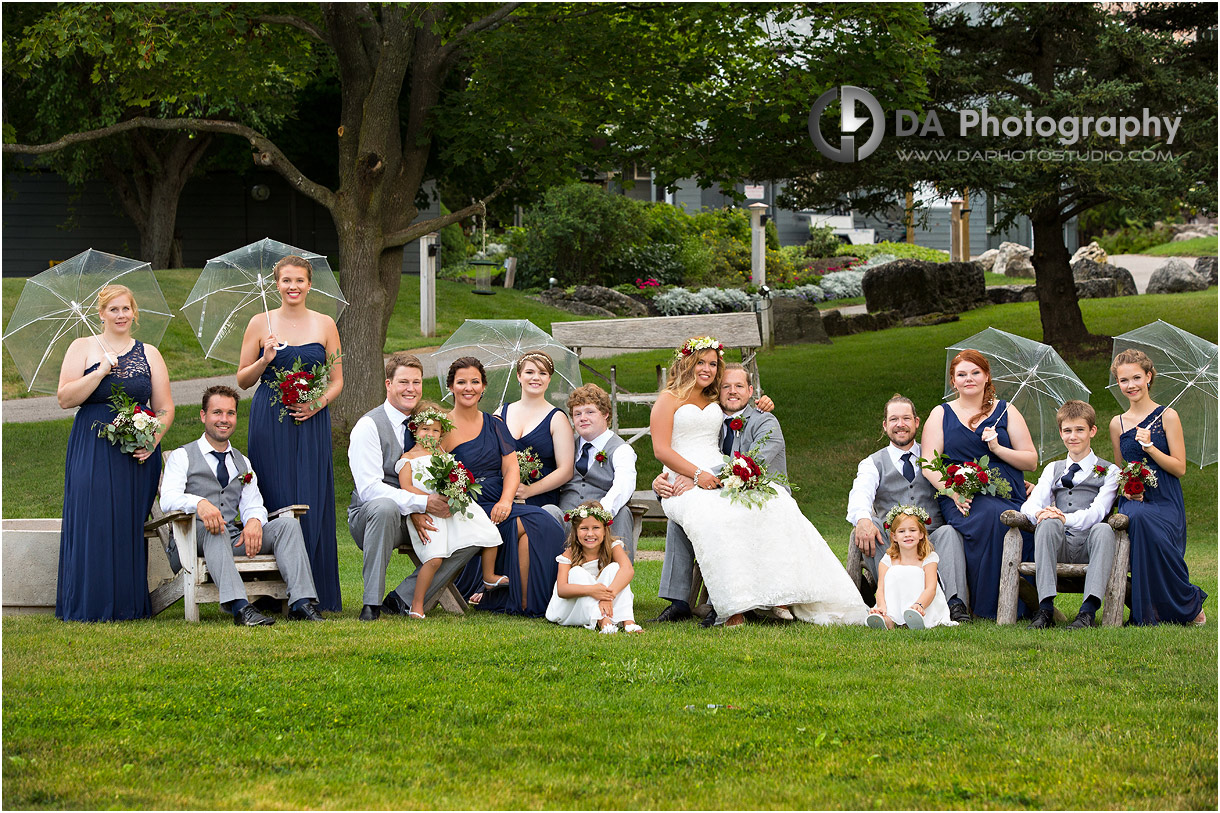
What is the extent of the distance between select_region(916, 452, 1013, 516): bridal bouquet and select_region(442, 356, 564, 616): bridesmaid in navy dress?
7.16ft

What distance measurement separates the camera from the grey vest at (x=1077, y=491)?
6.54 metres

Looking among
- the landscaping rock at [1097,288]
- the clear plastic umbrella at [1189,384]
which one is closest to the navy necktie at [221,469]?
the clear plastic umbrella at [1189,384]

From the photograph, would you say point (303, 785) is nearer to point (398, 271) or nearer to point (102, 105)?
point (398, 271)

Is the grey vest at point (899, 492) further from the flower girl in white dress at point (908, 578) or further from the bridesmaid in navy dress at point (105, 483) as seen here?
the bridesmaid in navy dress at point (105, 483)

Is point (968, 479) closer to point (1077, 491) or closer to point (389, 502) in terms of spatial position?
point (1077, 491)

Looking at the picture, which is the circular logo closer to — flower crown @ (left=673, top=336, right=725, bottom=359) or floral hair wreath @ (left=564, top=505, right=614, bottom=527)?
flower crown @ (left=673, top=336, right=725, bottom=359)

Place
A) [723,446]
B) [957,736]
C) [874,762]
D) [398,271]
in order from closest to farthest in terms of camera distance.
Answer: [874,762]
[957,736]
[723,446]
[398,271]

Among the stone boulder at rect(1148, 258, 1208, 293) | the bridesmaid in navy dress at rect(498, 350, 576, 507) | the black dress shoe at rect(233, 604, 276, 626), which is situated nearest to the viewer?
the black dress shoe at rect(233, 604, 276, 626)

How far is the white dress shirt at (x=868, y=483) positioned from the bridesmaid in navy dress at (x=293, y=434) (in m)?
2.96

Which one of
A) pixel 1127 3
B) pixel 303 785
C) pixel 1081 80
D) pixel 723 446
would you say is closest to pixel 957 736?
pixel 303 785

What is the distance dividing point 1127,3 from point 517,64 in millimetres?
7933

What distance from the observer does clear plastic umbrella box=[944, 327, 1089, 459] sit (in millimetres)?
7078

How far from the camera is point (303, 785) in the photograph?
373cm

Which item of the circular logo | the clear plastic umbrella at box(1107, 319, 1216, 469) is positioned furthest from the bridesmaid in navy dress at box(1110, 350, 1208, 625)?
the circular logo
